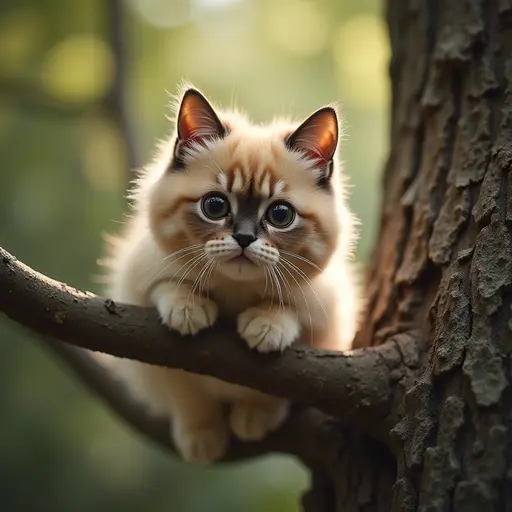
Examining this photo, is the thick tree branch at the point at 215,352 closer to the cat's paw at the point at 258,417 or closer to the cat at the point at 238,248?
the cat at the point at 238,248

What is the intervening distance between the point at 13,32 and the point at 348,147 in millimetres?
1458

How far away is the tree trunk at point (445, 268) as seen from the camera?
1.32 m

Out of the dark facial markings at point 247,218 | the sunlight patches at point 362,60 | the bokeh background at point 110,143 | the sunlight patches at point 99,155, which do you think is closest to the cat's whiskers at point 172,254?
the dark facial markings at point 247,218

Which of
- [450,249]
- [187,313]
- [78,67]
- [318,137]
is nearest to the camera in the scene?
[187,313]

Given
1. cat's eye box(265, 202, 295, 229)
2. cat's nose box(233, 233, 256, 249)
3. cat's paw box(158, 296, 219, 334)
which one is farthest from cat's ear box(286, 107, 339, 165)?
cat's paw box(158, 296, 219, 334)

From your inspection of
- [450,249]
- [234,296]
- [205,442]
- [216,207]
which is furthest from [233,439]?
[450,249]

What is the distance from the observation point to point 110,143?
3.08m

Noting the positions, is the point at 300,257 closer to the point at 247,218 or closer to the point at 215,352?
the point at 247,218

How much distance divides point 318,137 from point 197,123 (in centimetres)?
30

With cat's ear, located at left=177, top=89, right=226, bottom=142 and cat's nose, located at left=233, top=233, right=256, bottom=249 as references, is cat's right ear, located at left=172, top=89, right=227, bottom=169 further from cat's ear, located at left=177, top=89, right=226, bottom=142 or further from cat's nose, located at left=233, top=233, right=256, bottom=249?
cat's nose, located at left=233, top=233, right=256, bottom=249

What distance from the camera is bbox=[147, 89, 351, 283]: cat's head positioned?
63.7 inches

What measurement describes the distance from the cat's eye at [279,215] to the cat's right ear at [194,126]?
0.26m

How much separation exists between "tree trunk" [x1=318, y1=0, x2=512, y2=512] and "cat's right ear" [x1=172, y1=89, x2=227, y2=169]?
54cm

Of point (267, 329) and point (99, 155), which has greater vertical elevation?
point (99, 155)
